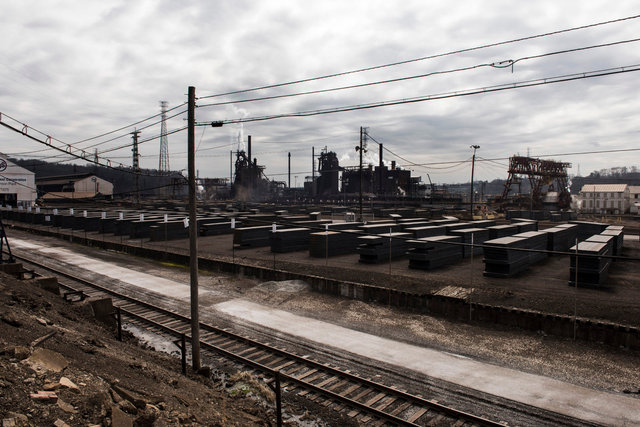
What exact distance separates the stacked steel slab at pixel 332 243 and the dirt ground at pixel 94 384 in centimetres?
1480

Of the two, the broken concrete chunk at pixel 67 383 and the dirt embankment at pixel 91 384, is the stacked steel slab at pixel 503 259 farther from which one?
the broken concrete chunk at pixel 67 383

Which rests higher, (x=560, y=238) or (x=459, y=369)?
(x=560, y=238)

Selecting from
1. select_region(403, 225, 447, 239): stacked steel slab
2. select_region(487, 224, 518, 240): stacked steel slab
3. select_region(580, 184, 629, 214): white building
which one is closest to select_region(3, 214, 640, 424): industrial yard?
select_region(403, 225, 447, 239): stacked steel slab

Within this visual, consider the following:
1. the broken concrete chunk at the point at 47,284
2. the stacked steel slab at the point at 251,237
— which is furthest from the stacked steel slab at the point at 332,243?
the broken concrete chunk at the point at 47,284

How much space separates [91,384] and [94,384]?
53 mm

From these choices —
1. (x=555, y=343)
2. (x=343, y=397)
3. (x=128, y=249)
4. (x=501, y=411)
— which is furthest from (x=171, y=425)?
(x=128, y=249)

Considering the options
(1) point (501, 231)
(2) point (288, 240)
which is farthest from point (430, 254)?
(2) point (288, 240)

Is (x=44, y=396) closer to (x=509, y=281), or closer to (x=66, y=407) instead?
(x=66, y=407)

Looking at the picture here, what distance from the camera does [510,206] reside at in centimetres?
7150

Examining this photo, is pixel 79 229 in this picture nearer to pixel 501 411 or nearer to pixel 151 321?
pixel 151 321

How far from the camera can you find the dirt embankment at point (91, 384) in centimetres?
535

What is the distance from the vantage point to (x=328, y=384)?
973 cm

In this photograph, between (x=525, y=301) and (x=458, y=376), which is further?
(x=525, y=301)

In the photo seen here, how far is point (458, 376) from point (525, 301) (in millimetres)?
6269
